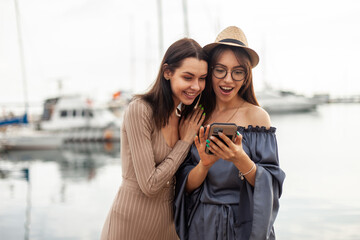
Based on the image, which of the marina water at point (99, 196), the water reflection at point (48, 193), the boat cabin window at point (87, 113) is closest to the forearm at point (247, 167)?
the marina water at point (99, 196)

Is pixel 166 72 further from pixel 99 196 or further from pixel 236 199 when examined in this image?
pixel 99 196

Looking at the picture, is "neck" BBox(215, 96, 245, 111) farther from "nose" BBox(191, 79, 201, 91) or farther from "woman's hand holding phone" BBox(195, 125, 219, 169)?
"woman's hand holding phone" BBox(195, 125, 219, 169)

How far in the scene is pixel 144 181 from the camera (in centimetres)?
195

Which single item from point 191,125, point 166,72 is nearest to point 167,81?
point 166,72

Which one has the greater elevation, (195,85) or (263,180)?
(195,85)

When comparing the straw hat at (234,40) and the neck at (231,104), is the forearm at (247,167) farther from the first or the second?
the straw hat at (234,40)

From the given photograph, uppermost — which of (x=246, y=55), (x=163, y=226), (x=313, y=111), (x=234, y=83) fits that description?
(x=246, y=55)

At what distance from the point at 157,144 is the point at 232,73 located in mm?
588

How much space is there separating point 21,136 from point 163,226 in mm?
21045

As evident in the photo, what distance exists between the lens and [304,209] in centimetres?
699

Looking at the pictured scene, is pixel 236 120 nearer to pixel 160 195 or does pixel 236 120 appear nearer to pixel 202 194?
pixel 202 194

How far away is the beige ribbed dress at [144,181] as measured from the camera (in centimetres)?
197

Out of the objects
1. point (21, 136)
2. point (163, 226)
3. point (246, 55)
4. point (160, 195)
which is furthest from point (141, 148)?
point (21, 136)

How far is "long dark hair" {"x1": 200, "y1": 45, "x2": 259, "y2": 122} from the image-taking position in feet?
6.97
